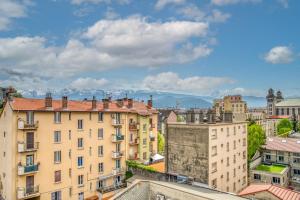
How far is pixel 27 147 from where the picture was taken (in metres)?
38.2

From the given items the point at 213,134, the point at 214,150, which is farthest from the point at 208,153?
the point at 213,134

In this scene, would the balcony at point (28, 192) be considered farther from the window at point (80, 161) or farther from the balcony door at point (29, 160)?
the window at point (80, 161)

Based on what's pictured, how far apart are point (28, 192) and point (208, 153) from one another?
2674 centimetres

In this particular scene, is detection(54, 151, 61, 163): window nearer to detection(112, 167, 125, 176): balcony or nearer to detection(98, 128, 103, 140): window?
detection(98, 128, 103, 140): window

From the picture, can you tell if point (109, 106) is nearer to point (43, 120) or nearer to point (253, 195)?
point (43, 120)

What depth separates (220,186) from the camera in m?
42.4

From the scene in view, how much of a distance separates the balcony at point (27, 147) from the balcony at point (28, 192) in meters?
5.32

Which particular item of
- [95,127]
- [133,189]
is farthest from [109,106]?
[133,189]

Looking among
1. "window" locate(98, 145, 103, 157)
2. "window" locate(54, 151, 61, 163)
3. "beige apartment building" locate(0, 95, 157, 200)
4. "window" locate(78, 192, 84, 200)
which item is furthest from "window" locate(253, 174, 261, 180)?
"window" locate(54, 151, 61, 163)

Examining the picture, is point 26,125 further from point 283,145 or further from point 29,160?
point 283,145

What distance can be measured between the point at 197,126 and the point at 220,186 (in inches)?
410

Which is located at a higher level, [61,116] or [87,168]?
A: [61,116]

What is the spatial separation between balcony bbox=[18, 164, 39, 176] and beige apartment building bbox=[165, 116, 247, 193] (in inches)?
819

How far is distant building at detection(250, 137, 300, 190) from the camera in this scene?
5347 centimetres
